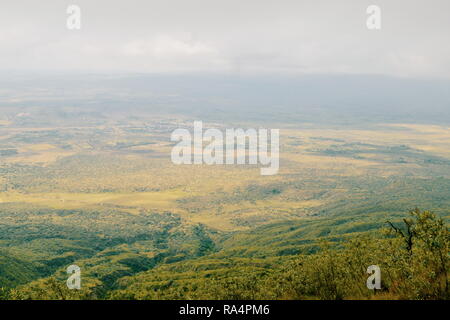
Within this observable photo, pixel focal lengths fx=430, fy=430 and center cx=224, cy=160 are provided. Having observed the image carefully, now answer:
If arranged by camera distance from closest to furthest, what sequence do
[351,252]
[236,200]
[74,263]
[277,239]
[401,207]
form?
[351,252], [74,263], [277,239], [401,207], [236,200]

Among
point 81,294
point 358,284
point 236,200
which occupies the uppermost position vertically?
point 358,284

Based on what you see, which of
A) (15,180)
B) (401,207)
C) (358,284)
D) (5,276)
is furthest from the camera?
(15,180)
